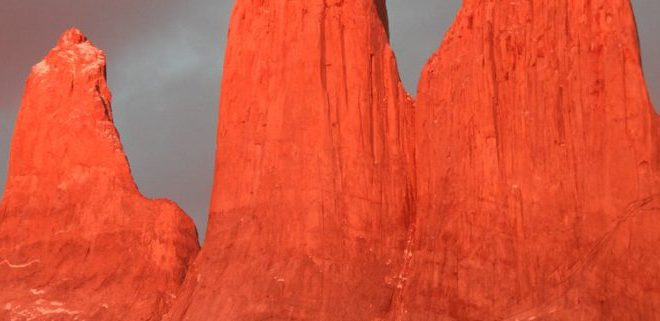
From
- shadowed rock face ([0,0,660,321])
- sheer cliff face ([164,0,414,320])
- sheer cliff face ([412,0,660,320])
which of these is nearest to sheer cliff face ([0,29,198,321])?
shadowed rock face ([0,0,660,321])

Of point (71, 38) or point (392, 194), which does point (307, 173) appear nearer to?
point (392, 194)

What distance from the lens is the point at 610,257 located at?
6050 centimetres

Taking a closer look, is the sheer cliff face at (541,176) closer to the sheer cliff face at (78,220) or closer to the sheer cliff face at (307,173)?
the sheer cliff face at (307,173)

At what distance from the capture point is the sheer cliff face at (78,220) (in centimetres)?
6831

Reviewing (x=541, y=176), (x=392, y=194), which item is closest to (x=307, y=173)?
(x=392, y=194)

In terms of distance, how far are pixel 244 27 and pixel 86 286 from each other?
10.5m

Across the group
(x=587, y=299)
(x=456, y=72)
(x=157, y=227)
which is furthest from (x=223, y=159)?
(x=587, y=299)

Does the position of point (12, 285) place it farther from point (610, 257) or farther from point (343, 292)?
point (610, 257)

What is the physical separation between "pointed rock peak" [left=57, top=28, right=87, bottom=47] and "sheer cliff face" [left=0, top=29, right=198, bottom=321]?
1.92 ft

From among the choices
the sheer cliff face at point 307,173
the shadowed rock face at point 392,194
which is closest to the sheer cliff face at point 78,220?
the shadowed rock face at point 392,194

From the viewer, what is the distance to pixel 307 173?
64.7m

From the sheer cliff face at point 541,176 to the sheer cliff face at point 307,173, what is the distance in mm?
1449

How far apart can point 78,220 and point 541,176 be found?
1760 centimetres

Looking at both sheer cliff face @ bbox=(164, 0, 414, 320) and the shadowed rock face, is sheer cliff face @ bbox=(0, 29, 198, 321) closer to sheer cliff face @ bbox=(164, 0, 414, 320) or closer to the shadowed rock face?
the shadowed rock face
